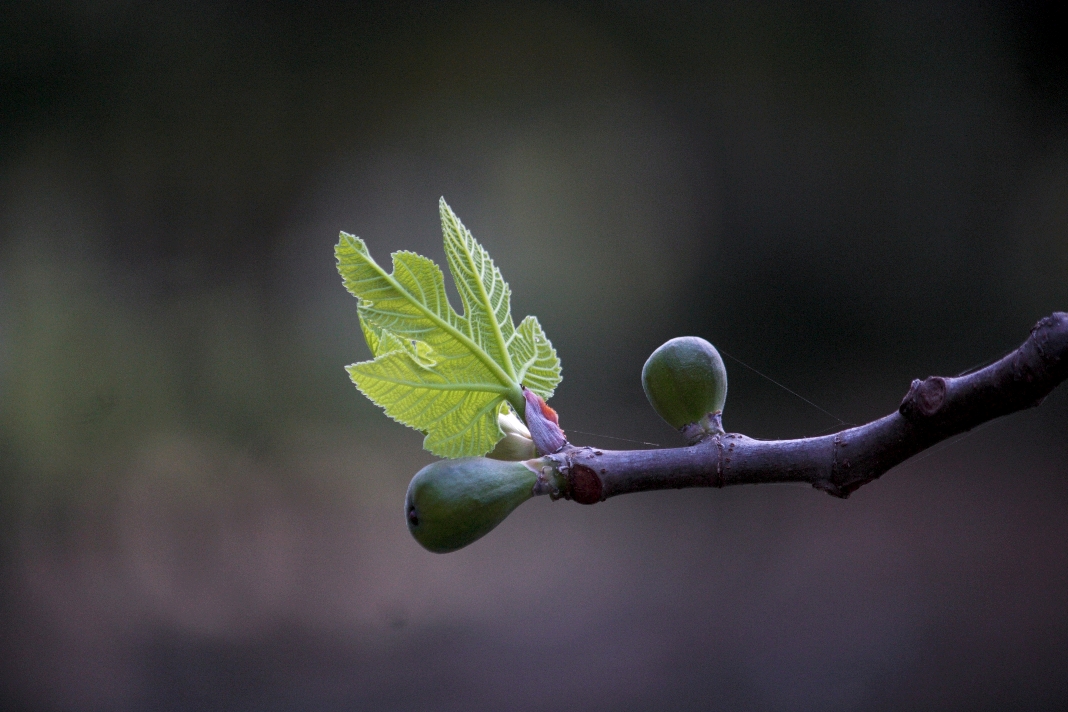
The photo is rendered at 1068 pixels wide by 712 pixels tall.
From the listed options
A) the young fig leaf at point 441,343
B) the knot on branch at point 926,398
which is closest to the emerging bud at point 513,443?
the young fig leaf at point 441,343

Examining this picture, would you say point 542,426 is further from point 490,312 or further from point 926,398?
point 926,398

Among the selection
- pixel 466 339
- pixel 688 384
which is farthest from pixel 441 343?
pixel 688 384

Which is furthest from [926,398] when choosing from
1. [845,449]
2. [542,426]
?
[542,426]

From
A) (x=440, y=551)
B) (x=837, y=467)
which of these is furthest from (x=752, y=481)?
(x=440, y=551)

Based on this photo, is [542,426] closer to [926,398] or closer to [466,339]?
[466,339]

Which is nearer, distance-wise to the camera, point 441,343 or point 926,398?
point 926,398
